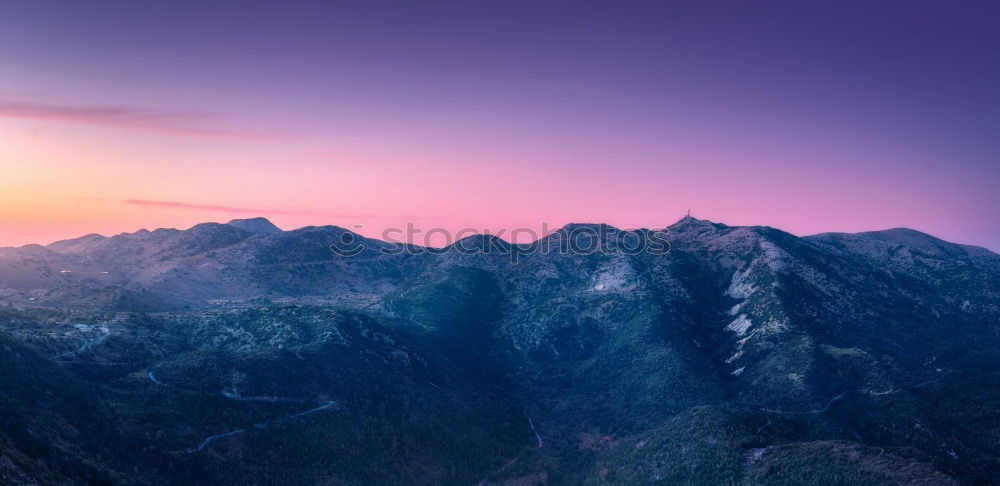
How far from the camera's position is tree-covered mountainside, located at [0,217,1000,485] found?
7444 cm

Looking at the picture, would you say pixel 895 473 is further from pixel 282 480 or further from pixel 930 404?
pixel 282 480

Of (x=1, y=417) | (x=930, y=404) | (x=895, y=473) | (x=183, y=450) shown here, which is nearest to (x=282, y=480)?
(x=183, y=450)

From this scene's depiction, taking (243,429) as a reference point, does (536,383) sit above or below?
below

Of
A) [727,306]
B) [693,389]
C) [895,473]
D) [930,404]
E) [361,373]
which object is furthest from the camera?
[727,306]

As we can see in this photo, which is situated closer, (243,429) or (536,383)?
(243,429)

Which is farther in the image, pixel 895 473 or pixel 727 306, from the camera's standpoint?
pixel 727 306

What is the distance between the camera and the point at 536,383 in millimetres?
148250

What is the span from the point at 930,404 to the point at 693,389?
42854 millimetres

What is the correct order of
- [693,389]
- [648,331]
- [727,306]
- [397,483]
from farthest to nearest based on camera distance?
1. [727,306]
2. [648,331]
3. [693,389]
4. [397,483]

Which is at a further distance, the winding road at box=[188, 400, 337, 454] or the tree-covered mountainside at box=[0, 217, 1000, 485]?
the winding road at box=[188, 400, 337, 454]

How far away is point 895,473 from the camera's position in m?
68.3

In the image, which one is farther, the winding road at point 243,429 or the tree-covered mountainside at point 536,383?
the winding road at point 243,429

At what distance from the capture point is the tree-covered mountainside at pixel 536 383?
244 ft

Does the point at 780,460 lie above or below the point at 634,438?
above
